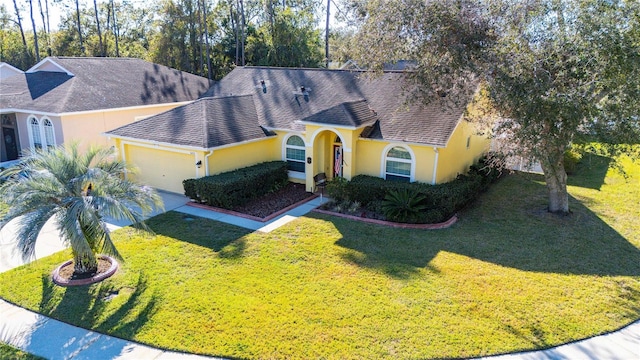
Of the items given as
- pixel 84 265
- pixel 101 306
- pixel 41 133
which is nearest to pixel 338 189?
pixel 84 265

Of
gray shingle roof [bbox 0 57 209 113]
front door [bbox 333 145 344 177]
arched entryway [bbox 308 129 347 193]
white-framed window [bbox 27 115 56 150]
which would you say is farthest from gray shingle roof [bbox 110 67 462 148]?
white-framed window [bbox 27 115 56 150]

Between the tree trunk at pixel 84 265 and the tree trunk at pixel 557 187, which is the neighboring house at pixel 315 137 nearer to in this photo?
the tree trunk at pixel 557 187

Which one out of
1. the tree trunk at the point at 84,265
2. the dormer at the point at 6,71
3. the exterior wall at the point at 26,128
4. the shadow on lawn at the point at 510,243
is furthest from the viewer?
the dormer at the point at 6,71

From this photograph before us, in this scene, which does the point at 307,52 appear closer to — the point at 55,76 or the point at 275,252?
the point at 55,76

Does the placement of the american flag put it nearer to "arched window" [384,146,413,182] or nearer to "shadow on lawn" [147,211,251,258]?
"arched window" [384,146,413,182]

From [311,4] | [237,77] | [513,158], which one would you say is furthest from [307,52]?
[513,158]

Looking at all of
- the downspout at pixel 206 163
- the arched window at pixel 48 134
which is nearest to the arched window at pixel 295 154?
the downspout at pixel 206 163

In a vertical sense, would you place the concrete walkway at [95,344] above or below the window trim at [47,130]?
below
